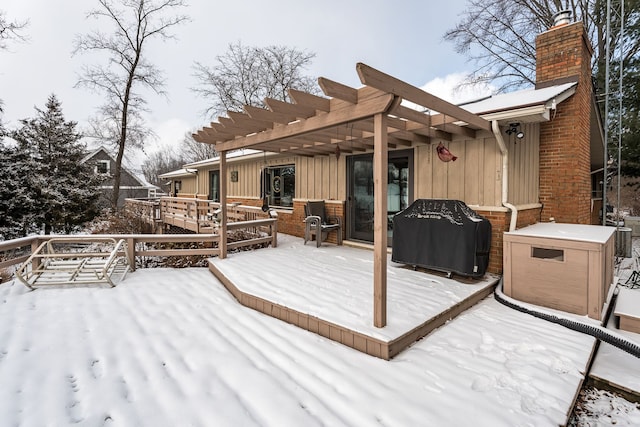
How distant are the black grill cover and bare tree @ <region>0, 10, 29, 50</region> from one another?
44.2ft

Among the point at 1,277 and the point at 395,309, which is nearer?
the point at 395,309

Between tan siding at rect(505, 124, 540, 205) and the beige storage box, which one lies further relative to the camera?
tan siding at rect(505, 124, 540, 205)

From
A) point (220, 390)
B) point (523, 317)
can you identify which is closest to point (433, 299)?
point (523, 317)

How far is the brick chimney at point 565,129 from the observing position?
4871 mm

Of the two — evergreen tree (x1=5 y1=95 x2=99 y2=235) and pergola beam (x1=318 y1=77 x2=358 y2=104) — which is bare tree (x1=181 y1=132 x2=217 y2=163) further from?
pergola beam (x1=318 y1=77 x2=358 y2=104)

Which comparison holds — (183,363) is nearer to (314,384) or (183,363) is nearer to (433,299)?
(314,384)

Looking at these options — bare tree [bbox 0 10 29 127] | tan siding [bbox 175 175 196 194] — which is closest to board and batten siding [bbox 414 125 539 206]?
tan siding [bbox 175 175 196 194]

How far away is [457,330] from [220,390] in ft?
7.42

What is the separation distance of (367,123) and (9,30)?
13.0 meters

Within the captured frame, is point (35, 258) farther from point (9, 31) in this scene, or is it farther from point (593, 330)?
point (9, 31)

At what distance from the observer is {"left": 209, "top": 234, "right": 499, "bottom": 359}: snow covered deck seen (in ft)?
9.01

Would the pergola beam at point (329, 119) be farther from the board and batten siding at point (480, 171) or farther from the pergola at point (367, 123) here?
the board and batten siding at point (480, 171)

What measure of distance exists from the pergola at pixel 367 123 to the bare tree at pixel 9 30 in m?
10.0

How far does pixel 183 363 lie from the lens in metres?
2.47
